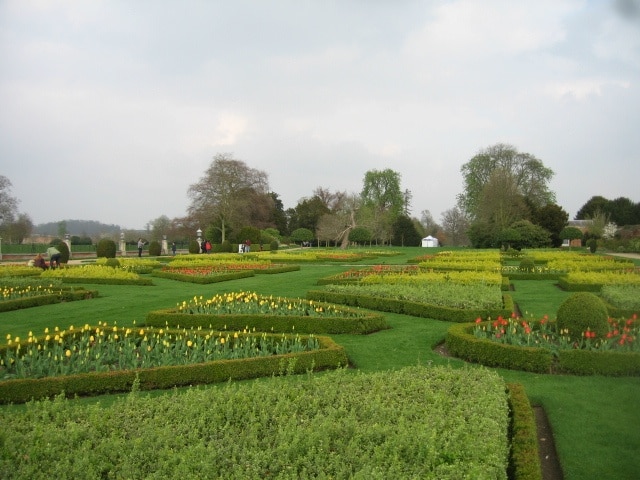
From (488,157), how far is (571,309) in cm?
5800

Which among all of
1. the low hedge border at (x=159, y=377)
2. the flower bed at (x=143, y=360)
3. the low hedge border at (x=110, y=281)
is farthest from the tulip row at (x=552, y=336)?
the low hedge border at (x=110, y=281)

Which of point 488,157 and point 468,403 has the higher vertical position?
point 488,157

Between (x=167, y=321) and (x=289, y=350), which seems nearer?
(x=289, y=350)

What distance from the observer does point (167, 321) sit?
10883 millimetres

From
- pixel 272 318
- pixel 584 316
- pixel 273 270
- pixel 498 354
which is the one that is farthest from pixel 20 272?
pixel 584 316

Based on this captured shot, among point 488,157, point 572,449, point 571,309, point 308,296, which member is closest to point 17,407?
point 572,449

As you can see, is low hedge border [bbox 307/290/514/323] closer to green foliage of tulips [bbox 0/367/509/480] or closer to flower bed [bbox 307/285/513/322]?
flower bed [bbox 307/285/513/322]

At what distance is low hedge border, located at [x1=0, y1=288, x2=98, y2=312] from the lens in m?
13.3

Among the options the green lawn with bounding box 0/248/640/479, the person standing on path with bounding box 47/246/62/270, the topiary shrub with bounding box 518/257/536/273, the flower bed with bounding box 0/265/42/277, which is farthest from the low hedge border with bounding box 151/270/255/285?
the topiary shrub with bounding box 518/257/536/273

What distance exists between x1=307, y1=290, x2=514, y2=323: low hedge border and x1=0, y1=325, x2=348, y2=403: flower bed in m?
4.06

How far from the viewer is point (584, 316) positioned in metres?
8.35

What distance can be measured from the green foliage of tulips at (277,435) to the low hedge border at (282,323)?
15.6 feet

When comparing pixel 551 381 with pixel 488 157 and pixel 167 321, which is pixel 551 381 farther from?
pixel 488 157

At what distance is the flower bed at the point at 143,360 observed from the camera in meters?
6.80
